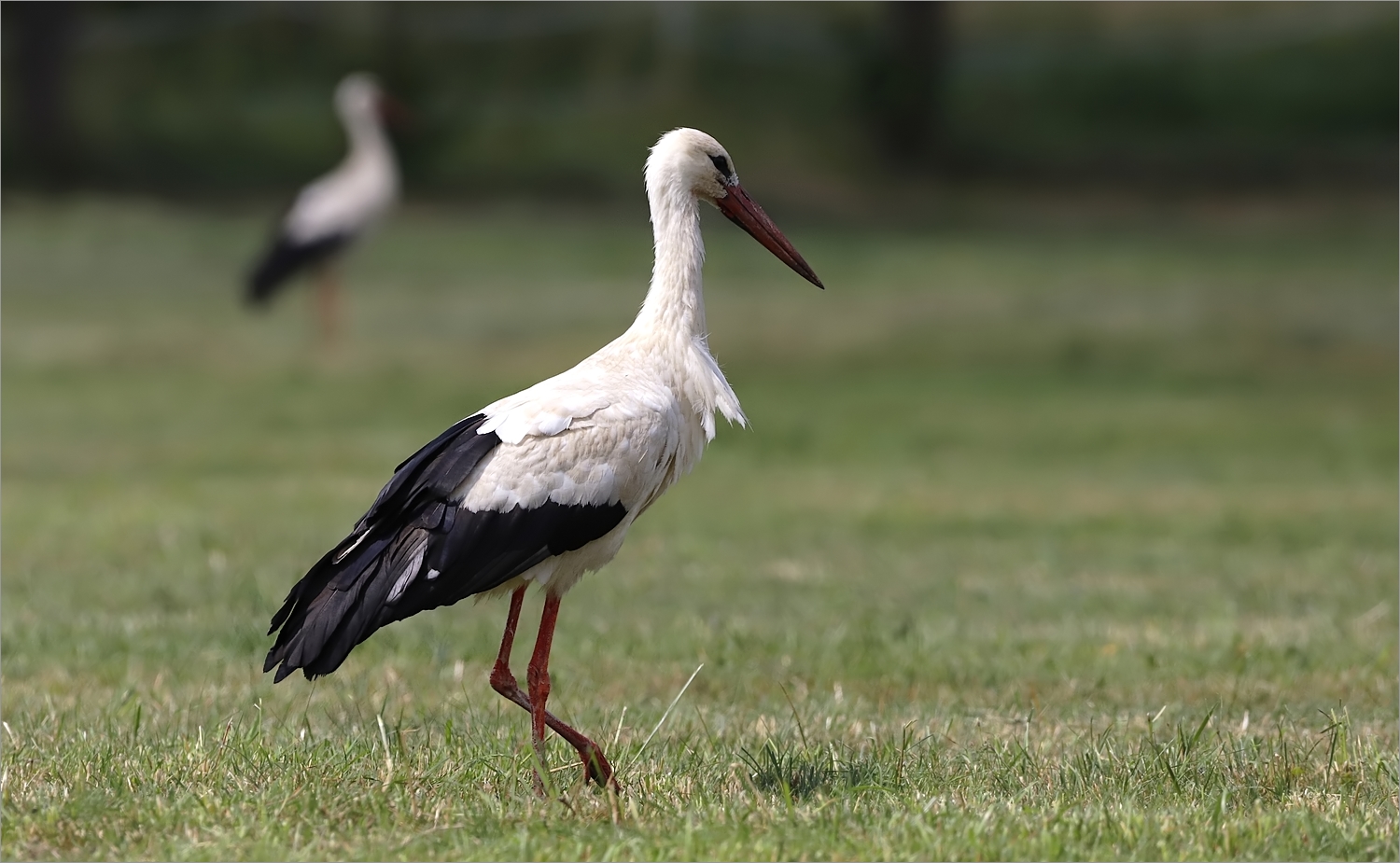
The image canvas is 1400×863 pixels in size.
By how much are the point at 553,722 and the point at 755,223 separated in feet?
5.78

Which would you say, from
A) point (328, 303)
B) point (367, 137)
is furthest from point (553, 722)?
point (367, 137)

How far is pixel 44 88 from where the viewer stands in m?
29.9

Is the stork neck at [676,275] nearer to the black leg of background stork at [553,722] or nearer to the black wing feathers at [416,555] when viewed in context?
the black wing feathers at [416,555]

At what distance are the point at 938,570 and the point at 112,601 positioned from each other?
12.8 ft

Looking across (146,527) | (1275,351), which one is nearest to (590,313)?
(1275,351)

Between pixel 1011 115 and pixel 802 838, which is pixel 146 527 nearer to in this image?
pixel 802 838

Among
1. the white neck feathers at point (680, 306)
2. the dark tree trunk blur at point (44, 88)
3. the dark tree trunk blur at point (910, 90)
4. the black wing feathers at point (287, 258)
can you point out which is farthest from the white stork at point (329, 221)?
the white neck feathers at point (680, 306)

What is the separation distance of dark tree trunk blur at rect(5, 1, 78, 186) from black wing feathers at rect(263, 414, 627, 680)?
84.5 ft

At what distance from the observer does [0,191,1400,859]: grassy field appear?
176 inches

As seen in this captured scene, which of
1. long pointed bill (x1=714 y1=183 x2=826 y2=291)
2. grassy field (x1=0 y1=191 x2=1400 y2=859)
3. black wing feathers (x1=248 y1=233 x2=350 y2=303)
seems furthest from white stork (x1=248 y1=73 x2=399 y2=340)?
long pointed bill (x1=714 y1=183 x2=826 y2=291)

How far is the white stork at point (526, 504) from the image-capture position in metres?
4.85

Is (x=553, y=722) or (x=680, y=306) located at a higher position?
(x=680, y=306)

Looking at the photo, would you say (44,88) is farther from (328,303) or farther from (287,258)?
(328,303)

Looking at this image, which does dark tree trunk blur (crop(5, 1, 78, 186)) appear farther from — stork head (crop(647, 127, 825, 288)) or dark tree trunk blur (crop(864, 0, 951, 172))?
stork head (crop(647, 127, 825, 288))
